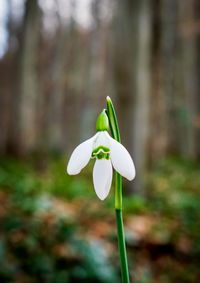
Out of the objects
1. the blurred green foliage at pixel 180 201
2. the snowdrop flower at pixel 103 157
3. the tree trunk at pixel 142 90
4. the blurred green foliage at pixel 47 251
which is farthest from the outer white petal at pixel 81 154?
the tree trunk at pixel 142 90

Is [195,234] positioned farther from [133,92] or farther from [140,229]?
[133,92]

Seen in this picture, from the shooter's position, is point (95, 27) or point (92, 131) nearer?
point (95, 27)

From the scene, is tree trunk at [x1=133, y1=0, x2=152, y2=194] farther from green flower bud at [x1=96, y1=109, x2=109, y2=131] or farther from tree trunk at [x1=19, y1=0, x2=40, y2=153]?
tree trunk at [x1=19, y1=0, x2=40, y2=153]

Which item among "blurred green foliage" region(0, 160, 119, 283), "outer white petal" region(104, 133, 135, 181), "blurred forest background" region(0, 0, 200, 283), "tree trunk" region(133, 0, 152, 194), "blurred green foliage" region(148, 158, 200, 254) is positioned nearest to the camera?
"outer white petal" region(104, 133, 135, 181)

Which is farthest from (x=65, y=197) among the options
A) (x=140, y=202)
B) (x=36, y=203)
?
(x=36, y=203)

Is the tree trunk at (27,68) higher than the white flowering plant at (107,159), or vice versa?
the tree trunk at (27,68)

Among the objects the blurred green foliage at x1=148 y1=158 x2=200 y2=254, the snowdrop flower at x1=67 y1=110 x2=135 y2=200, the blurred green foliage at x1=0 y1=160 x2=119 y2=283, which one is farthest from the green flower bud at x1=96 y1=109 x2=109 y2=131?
the blurred green foliage at x1=148 y1=158 x2=200 y2=254

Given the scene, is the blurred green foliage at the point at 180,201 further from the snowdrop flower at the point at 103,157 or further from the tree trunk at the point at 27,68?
the tree trunk at the point at 27,68

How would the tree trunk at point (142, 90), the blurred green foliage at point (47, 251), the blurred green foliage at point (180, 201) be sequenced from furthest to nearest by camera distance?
the tree trunk at point (142, 90)
the blurred green foliage at point (180, 201)
the blurred green foliage at point (47, 251)
